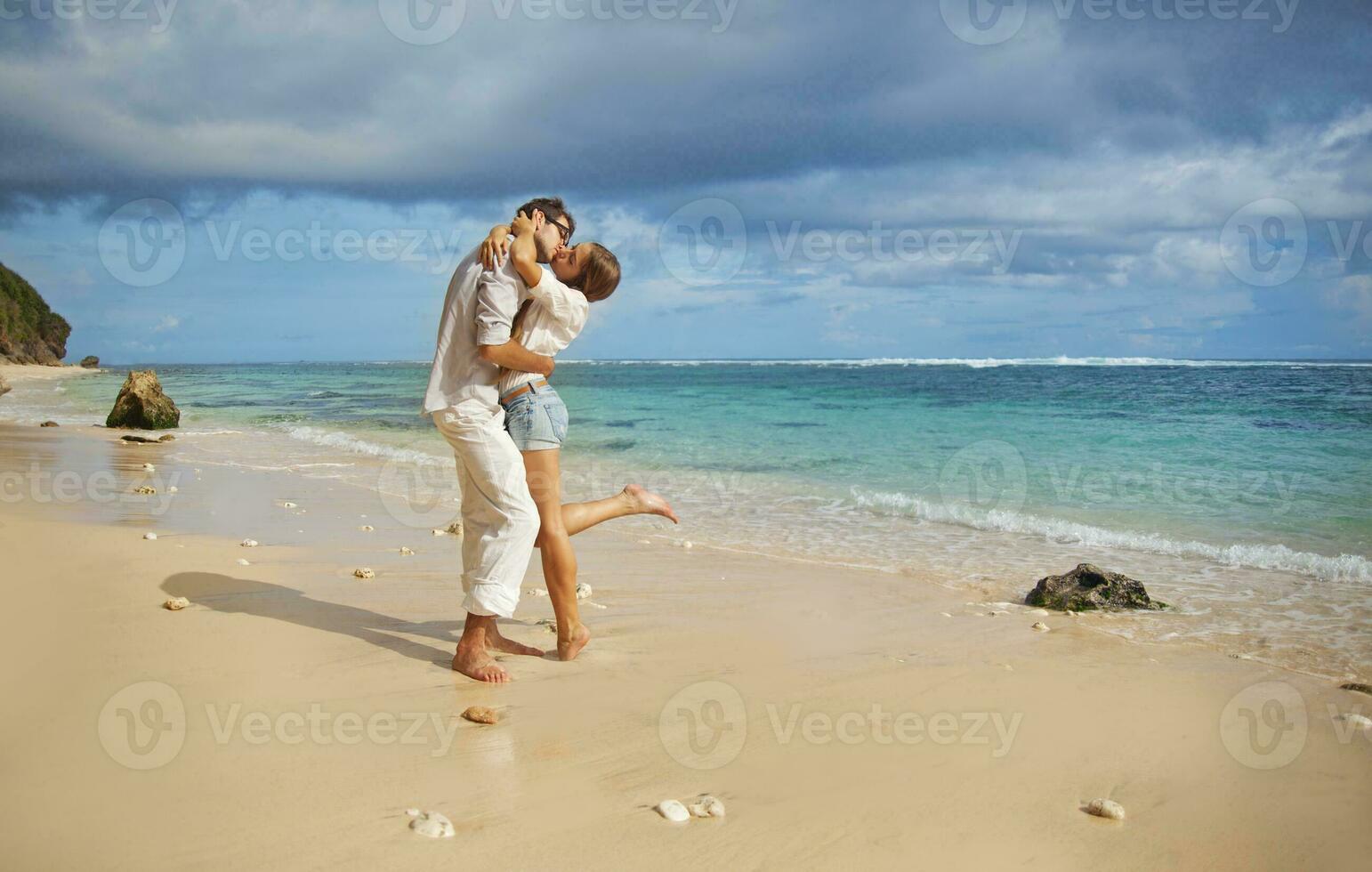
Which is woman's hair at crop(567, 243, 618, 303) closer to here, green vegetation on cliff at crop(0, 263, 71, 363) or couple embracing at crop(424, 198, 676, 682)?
couple embracing at crop(424, 198, 676, 682)

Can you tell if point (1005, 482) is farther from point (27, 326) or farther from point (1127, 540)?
point (27, 326)

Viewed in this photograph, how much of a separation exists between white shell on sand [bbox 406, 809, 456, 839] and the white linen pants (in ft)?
4.29

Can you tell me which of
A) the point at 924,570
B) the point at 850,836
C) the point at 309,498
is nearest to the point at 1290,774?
the point at 850,836

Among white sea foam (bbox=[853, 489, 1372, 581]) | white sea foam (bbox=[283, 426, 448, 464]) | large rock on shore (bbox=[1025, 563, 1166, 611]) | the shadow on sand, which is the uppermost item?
white sea foam (bbox=[853, 489, 1372, 581])

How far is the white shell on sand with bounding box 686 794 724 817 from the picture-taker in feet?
8.80

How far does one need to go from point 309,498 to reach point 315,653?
224 inches

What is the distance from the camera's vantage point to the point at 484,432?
12.6 ft

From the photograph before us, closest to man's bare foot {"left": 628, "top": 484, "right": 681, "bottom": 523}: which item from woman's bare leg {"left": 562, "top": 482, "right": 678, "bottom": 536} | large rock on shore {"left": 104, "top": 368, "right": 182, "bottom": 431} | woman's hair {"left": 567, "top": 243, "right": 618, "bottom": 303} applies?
woman's bare leg {"left": 562, "top": 482, "right": 678, "bottom": 536}

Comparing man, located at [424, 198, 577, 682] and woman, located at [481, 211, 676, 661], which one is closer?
man, located at [424, 198, 577, 682]

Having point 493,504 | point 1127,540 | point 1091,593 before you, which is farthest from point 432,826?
point 1127,540

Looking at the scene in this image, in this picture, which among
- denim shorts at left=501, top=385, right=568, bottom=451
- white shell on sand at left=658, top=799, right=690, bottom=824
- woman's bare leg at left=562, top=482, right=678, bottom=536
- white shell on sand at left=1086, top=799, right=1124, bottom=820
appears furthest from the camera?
woman's bare leg at left=562, top=482, right=678, bottom=536

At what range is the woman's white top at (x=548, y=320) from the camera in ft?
12.7

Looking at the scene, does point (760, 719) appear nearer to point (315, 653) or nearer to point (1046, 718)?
point (1046, 718)

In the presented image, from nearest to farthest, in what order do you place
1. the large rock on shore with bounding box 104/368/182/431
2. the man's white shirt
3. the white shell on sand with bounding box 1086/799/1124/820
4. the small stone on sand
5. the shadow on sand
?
the white shell on sand with bounding box 1086/799/1124/820
the small stone on sand
the man's white shirt
the shadow on sand
the large rock on shore with bounding box 104/368/182/431
